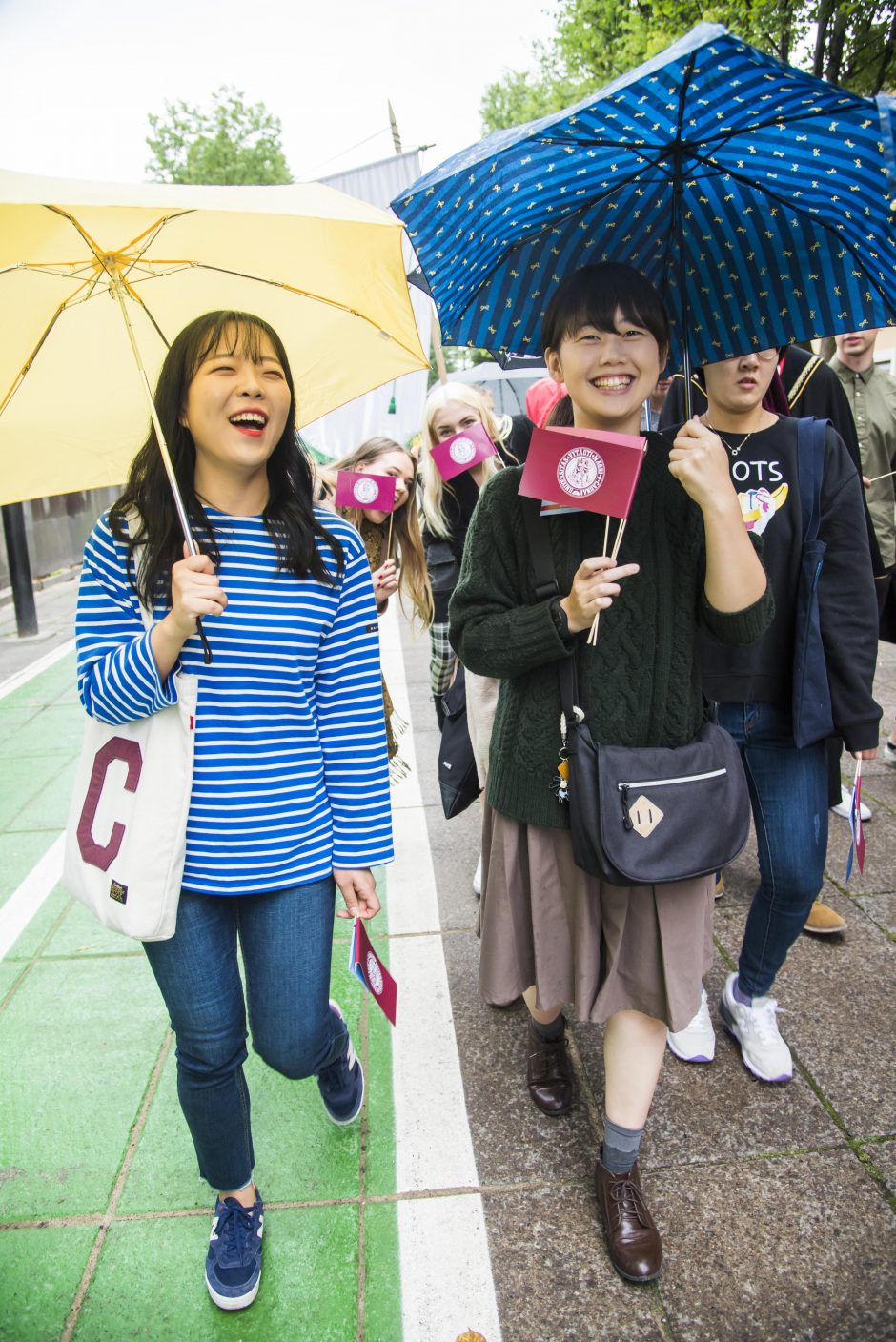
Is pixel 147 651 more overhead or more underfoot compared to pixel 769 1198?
more overhead

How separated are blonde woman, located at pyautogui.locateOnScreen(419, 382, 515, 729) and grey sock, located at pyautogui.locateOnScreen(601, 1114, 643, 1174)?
1641 millimetres

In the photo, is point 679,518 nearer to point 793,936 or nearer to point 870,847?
point 793,936

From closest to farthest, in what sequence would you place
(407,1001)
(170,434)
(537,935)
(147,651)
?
1. (147,651)
2. (170,434)
3. (537,935)
4. (407,1001)

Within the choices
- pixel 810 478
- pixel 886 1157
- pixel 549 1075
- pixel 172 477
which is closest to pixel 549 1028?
pixel 549 1075

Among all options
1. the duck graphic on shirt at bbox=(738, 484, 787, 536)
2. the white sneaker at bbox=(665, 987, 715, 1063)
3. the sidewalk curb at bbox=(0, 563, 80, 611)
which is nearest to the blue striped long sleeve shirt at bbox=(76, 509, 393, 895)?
the duck graphic on shirt at bbox=(738, 484, 787, 536)

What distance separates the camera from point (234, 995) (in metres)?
1.93

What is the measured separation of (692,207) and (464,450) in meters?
1.45

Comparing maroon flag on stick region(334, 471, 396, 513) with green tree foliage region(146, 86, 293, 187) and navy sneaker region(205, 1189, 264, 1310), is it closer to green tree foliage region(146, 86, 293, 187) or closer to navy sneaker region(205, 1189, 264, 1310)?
navy sneaker region(205, 1189, 264, 1310)

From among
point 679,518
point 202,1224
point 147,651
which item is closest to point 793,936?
point 679,518

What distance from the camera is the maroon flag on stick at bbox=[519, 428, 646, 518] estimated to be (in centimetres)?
171

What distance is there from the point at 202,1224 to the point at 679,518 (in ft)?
6.54

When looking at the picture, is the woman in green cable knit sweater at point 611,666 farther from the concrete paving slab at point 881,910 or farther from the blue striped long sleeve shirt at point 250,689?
the concrete paving slab at point 881,910

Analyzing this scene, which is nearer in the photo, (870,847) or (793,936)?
(793,936)

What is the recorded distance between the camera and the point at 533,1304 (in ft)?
6.41
